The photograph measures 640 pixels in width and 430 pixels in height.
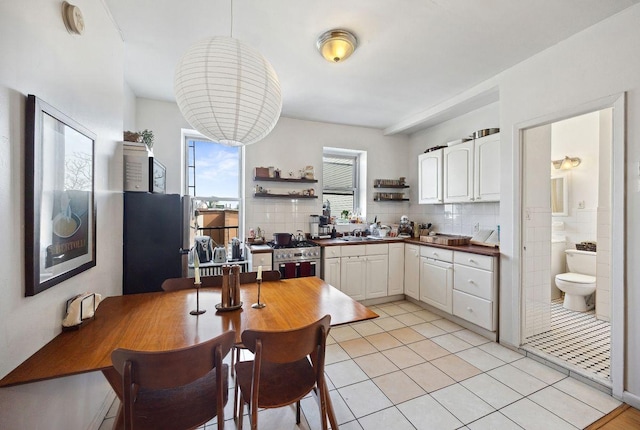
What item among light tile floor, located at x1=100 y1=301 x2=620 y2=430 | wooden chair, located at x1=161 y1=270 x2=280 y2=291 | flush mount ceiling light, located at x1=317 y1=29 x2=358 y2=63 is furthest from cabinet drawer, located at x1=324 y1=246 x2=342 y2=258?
flush mount ceiling light, located at x1=317 y1=29 x2=358 y2=63

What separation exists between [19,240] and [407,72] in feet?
10.1

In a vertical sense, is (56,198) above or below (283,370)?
above

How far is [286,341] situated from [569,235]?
15.3 ft

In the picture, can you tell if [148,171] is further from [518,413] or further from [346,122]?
[518,413]

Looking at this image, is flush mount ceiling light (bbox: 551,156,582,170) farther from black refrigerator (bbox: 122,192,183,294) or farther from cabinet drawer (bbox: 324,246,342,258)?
black refrigerator (bbox: 122,192,183,294)

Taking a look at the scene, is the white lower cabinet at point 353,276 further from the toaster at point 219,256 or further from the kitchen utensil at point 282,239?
the toaster at point 219,256

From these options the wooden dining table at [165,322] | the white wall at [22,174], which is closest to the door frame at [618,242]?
the wooden dining table at [165,322]

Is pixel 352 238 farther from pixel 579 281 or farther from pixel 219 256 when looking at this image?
pixel 579 281

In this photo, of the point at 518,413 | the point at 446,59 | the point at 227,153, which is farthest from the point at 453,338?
the point at 227,153

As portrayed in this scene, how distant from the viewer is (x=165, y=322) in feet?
4.43

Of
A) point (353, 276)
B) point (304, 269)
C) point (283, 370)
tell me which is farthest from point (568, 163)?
point (283, 370)

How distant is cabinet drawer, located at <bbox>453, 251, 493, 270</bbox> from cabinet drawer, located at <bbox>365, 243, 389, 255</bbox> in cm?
93

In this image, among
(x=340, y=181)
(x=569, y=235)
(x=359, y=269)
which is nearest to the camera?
(x=359, y=269)

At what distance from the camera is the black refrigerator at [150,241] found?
2189 millimetres
